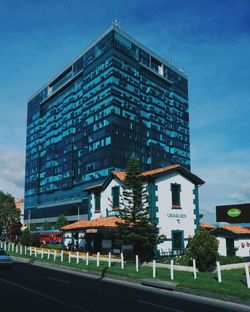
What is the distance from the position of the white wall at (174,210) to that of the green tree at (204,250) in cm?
661

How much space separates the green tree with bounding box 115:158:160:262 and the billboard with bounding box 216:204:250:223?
21525 mm

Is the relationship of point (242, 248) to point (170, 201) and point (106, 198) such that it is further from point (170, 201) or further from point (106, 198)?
point (106, 198)

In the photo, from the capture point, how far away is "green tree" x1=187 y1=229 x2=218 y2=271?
23.8 meters

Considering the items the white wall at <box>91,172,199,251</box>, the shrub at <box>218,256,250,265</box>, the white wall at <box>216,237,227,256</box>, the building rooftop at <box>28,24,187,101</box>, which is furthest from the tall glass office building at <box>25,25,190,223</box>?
the shrub at <box>218,256,250,265</box>

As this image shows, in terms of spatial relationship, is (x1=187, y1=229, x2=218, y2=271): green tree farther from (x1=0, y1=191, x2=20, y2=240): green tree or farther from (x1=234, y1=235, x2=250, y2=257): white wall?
(x1=0, y1=191, x2=20, y2=240): green tree

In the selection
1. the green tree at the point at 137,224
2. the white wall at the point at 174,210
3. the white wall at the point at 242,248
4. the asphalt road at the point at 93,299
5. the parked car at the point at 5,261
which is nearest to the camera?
the asphalt road at the point at 93,299

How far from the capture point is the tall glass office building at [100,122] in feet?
343

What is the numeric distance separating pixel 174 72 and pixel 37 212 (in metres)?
74.1

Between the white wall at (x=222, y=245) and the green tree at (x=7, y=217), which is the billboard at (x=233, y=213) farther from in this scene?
the green tree at (x=7, y=217)

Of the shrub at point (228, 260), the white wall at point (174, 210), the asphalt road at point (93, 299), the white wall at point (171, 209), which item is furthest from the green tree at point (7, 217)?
the asphalt road at point (93, 299)

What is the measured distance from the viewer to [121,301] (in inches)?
527

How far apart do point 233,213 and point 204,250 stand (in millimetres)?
26544

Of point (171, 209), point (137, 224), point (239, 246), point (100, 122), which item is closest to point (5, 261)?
point (137, 224)

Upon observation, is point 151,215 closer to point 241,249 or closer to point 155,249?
point 155,249
